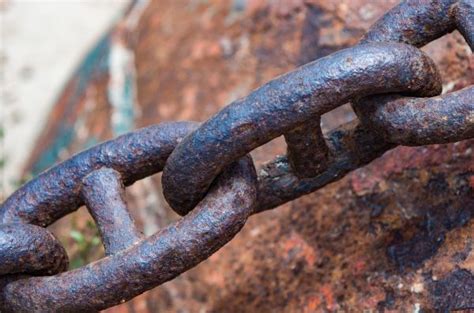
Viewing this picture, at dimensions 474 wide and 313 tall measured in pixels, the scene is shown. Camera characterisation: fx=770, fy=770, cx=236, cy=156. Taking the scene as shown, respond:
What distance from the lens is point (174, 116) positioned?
2.21 meters

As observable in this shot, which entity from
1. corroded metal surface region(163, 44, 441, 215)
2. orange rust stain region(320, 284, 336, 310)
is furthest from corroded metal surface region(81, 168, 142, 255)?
orange rust stain region(320, 284, 336, 310)

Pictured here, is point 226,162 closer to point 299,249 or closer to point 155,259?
point 155,259

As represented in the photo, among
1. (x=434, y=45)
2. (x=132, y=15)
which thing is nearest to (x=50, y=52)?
(x=132, y=15)

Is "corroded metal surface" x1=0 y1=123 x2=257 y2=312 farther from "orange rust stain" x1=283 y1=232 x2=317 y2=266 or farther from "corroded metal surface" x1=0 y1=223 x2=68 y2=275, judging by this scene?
"orange rust stain" x1=283 y1=232 x2=317 y2=266

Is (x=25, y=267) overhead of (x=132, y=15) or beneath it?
overhead

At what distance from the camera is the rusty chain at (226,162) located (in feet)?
3.95

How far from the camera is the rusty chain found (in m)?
1.20

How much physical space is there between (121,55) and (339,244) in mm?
1255

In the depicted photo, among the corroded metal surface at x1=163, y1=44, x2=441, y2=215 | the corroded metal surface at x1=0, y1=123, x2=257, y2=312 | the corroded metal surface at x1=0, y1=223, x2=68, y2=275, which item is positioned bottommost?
the corroded metal surface at x1=0, y1=123, x2=257, y2=312

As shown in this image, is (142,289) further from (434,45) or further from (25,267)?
(434,45)

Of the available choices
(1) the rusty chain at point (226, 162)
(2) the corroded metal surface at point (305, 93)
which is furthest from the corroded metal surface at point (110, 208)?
(2) the corroded metal surface at point (305, 93)

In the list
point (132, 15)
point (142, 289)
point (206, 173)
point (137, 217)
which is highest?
point (206, 173)

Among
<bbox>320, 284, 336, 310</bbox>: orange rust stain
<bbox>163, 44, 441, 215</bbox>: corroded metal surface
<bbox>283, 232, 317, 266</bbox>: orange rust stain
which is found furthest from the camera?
<bbox>283, 232, 317, 266</bbox>: orange rust stain

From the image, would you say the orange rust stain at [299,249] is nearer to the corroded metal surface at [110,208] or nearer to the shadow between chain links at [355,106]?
the shadow between chain links at [355,106]
